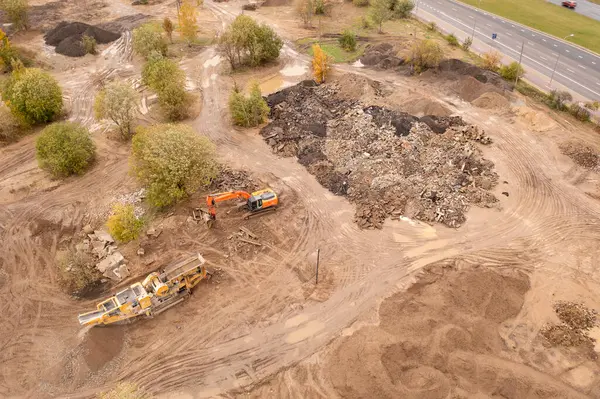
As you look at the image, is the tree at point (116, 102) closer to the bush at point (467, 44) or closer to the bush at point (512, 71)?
the bush at point (512, 71)

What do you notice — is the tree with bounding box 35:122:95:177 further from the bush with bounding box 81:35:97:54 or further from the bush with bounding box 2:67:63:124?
the bush with bounding box 81:35:97:54

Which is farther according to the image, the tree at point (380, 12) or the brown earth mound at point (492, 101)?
the tree at point (380, 12)

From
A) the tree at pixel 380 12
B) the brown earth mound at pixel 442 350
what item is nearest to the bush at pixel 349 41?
the tree at pixel 380 12

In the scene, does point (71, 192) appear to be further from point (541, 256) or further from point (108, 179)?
point (541, 256)

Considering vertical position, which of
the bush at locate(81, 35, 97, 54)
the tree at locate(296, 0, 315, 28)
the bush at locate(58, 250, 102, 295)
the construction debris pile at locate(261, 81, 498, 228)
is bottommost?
the bush at locate(58, 250, 102, 295)

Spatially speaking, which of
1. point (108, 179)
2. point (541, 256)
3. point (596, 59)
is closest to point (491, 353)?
point (541, 256)

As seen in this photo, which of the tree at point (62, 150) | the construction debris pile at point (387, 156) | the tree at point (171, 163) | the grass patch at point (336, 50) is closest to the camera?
the tree at point (171, 163)

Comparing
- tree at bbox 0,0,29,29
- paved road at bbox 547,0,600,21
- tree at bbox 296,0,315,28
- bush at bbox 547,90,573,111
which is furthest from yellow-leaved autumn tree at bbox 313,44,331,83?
paved road at bbox 547,0,600,21

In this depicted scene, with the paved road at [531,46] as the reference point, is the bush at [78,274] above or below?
below
